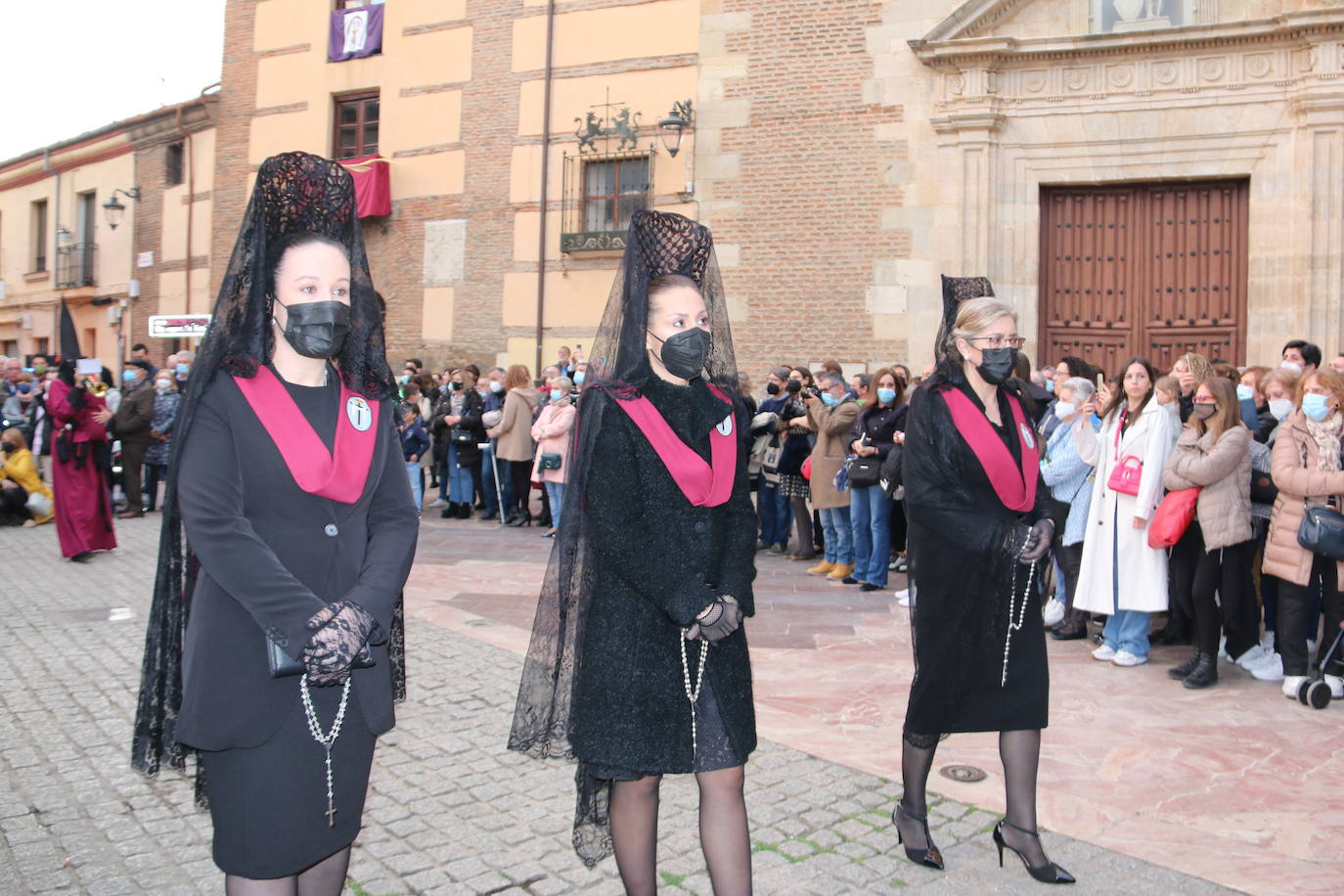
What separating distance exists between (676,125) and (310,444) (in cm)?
1525

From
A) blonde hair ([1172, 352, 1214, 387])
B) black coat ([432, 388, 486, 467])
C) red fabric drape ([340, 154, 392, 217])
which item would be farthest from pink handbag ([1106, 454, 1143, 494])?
Answer: red fabric drape ([340, 154, 392, 217])

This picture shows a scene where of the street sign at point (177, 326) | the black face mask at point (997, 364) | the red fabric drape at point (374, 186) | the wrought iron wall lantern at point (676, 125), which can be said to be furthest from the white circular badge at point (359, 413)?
the red fabric drape at point (374, 186)

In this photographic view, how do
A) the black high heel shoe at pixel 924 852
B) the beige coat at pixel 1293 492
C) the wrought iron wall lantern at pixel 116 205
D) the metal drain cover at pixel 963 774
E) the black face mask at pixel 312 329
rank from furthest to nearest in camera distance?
the wrought iron wall lantern at pixel 116 205 < the beige coat at pixel 1293 492 < the metal drain cover at pixel 963 774 < the black high heel shoe at pixel 924 852 < the black face mask at pixel 312 329

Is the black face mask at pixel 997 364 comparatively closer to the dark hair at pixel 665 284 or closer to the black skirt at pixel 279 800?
the dark hair at pixel 665 284

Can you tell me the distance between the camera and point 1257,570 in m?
7.28

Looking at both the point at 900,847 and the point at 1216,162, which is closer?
the point at 900,847

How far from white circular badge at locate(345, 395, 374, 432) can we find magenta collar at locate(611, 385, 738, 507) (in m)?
0.69

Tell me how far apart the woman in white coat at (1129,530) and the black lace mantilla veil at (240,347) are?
560cm

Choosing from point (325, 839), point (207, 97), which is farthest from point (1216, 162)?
point (207, 97)

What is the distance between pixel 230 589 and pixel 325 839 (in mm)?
613

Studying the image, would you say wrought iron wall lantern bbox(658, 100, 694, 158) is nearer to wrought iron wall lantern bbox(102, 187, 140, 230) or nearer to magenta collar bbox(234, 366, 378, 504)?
wrought iron wall lantern bbox(102, 187, 140, 230)

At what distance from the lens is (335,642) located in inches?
95.3

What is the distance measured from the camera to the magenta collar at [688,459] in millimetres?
3027

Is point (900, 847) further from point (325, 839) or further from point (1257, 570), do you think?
point (1257, 570)
